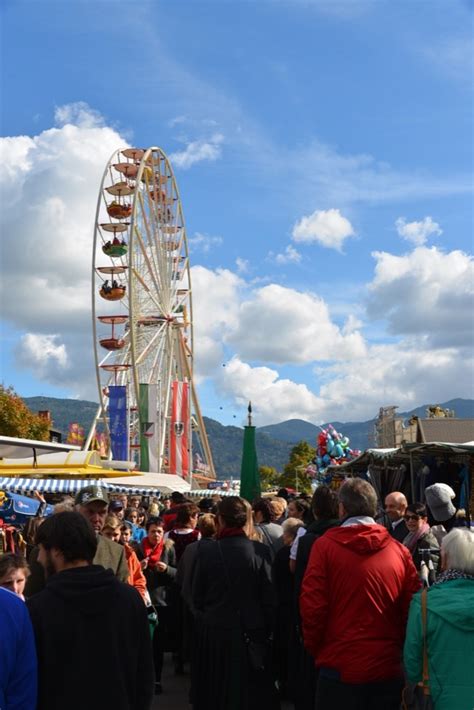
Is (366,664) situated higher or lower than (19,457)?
lower

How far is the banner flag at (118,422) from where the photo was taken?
38375mm

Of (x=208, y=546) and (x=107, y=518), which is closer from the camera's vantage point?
(x=208, y=546)

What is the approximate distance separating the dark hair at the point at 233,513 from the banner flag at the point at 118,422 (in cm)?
3283

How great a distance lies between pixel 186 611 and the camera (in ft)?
28.2

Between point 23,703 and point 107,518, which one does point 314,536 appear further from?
point 23,703

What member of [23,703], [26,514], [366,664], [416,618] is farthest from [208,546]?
[26,514]

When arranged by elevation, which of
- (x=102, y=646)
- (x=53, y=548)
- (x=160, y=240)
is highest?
(x=160, y=240)

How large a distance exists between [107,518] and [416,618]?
367 centimetres

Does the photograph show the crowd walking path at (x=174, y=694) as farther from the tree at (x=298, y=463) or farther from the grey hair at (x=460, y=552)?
the tree at (x=298, y=463)

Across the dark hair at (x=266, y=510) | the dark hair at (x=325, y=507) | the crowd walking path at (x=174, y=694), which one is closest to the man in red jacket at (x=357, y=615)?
the dark hair at (x=325, y=507)

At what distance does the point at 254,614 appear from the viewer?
5.78 m

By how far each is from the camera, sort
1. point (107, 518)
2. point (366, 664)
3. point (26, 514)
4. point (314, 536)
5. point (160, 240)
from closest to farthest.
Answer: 1. point (366, 664)
2. point (314, 536)
3. point (107, 518)
4. point (26, 514)
5. point (160, 240)

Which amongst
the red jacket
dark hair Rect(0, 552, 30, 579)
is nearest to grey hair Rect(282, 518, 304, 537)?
the red jacket

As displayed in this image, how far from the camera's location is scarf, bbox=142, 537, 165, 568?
8.26 meters
